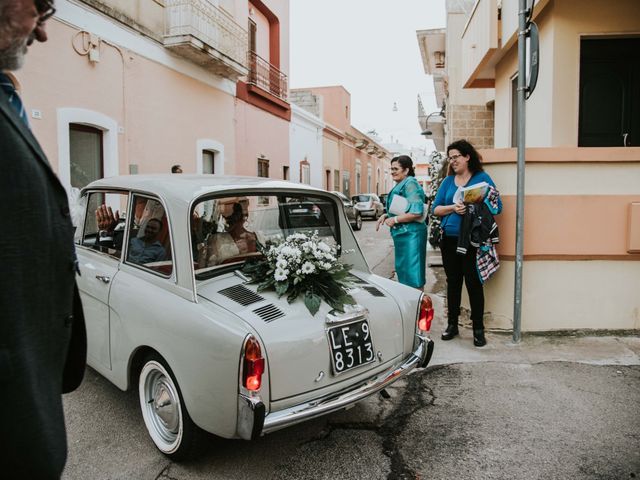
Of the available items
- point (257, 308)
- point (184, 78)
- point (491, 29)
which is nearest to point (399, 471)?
point (257, 308)

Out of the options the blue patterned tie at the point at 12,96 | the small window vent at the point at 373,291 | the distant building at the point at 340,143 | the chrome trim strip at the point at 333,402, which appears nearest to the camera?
the blue patterned tie at the point at 12,96

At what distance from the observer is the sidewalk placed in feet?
15.8

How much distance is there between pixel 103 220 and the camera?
4.34 m

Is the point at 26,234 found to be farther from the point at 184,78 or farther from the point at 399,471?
the point at 184,78

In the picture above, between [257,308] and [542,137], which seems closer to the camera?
[257,308]

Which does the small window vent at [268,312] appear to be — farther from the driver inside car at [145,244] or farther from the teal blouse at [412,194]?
the teal blouse at [412,194]

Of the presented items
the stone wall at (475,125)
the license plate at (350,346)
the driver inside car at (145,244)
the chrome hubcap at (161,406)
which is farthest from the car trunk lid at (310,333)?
the stone wall at (475,125)

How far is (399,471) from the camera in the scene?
299 centimetres

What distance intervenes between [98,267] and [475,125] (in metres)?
11.1

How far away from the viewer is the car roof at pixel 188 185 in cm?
335

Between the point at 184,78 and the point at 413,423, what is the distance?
11.4 m

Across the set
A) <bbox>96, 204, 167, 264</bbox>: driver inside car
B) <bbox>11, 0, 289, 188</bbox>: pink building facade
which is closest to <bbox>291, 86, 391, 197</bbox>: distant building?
<bbox>11, 0, 289, 188</bbox>: pink building facade

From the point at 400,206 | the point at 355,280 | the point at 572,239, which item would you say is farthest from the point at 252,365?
the point at 572,239

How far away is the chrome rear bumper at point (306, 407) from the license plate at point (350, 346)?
14 cm
